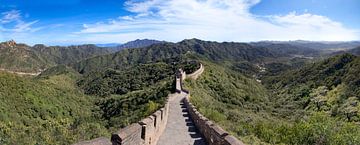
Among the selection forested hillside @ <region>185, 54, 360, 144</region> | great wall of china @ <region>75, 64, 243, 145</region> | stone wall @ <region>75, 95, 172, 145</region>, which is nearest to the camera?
stone wall @ <region>75, 95, 172, 145</region>

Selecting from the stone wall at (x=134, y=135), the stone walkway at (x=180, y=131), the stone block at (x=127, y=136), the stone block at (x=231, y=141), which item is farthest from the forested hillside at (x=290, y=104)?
the stone block at (x=127, y=136)

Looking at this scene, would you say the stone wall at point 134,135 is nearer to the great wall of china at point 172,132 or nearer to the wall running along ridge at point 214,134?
the great wall of china at point 172,132

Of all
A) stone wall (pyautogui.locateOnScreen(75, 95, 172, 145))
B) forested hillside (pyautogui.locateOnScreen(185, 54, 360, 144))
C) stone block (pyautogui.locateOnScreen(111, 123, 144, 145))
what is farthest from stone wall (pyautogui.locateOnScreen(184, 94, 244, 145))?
stone block (pyautogui.locateOnScreen(111, 123, 144, 145))

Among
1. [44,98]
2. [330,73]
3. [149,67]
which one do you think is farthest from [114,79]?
[330,73]

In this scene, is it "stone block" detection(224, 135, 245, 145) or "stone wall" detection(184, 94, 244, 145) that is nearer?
"stone block" detection(224, 135, 245, 145)

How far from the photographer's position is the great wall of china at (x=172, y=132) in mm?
7934

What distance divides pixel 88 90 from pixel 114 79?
11.4 metres

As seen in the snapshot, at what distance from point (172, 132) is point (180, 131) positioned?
1.36ft

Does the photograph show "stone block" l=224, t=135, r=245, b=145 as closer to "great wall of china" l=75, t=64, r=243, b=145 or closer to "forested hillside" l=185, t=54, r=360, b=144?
"great wall of china" l=75, t=64, r=243, b=145

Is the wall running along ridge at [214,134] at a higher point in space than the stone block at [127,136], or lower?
lower

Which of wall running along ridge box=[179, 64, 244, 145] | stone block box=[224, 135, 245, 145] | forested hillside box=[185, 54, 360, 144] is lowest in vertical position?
forested hillside box=[185, 54, 360, 144]

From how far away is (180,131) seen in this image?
52.1 ft

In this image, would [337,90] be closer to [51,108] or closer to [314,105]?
[314,105]

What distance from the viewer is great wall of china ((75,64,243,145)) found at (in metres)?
7.93
